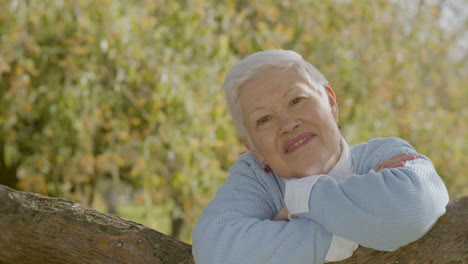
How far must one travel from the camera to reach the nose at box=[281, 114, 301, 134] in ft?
5.18

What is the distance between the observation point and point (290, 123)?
158 centimetres

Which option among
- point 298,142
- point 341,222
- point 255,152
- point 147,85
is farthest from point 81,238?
point 147,85

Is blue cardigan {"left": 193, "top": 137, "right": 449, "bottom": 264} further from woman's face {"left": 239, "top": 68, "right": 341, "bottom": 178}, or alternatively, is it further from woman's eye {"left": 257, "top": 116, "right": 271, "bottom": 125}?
woman's eye {"left": 257, "top": 116, "right": 271, "bottom": 125}

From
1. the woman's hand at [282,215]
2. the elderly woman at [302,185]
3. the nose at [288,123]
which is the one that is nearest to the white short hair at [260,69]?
the elderly woman at [302,185]

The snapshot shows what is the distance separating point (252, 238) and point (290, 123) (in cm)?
33

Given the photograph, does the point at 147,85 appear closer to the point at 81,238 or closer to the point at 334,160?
the point at 81,238

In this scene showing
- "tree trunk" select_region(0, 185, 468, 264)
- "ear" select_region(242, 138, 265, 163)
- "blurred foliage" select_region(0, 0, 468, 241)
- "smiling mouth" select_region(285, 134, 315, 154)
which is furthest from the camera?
"blurred foliage" select_region(0, 0, 468, 241)

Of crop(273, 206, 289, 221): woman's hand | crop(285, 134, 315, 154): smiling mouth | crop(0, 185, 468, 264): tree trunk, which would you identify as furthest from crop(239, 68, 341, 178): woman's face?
crop(0, 185, 468, 264): tree trunk

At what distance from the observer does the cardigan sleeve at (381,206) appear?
4.41 ft

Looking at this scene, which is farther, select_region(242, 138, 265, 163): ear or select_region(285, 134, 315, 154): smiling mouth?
select_region(242, 138, 265, 163): ear

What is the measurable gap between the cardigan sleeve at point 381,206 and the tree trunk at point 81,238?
0.26 feet

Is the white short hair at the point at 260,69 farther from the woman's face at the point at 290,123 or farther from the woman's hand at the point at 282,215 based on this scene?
the woman's hand at the point at 282,215

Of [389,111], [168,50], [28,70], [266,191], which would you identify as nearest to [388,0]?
[389,111]

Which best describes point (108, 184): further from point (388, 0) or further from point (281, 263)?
point (281, 263)
